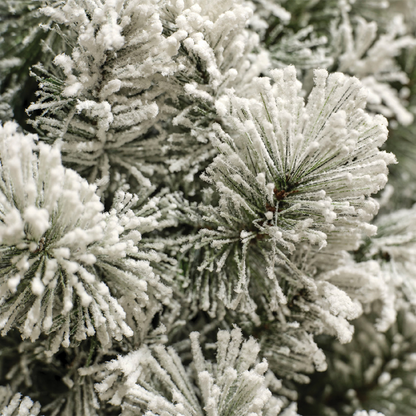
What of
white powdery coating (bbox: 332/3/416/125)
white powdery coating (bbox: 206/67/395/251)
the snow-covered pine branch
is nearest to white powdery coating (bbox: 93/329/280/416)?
the snow-covered pine branch

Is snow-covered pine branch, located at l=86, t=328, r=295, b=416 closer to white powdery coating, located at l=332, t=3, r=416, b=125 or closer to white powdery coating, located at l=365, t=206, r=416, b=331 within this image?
white powdery coating, located at l=365, t=206, r=416, b=331

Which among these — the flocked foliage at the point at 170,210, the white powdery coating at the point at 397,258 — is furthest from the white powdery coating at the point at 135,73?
the white powdery coating at the point at 397,258

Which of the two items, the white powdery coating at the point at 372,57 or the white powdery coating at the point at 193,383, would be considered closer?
the white powdery coating at the point at 193,383

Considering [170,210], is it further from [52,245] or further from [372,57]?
[372,57]

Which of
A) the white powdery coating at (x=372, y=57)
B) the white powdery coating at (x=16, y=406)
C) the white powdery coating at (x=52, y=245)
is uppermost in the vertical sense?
the white powdery coating at (x=372, y=57)

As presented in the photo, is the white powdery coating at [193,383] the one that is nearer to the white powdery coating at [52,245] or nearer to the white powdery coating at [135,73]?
the white powdery coating at [52,245]

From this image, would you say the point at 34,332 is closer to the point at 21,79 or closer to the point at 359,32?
the point at 21,79

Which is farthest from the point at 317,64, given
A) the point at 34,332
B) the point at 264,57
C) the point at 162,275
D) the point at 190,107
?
the point at 34,332

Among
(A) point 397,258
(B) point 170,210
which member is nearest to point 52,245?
(B) point 170,210
